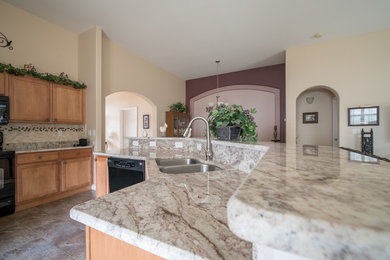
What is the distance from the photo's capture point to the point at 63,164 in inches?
109

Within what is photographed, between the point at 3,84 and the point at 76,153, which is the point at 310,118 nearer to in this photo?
the point at 76,153

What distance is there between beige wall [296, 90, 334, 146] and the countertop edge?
17.2ft

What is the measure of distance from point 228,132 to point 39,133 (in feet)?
10.8

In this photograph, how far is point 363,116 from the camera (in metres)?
3.19

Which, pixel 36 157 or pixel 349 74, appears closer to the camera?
pixel 36 157

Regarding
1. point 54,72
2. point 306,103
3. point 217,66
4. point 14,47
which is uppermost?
point 217,66

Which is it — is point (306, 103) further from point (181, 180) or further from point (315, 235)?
point (315, 235)

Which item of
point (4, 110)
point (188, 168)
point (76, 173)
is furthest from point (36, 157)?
point (188, 168)

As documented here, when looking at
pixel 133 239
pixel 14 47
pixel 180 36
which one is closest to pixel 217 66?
pixel 180 36

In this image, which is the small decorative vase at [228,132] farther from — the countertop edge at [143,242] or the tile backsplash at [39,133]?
the tile backsplash at [39,133]

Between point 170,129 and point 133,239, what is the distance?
4.61 m

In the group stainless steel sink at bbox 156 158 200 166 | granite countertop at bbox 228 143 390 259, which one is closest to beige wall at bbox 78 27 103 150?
stainless steel sink at bbox 156 158 200 166

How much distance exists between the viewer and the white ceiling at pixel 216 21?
2.54m

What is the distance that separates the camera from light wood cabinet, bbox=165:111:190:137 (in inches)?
198
